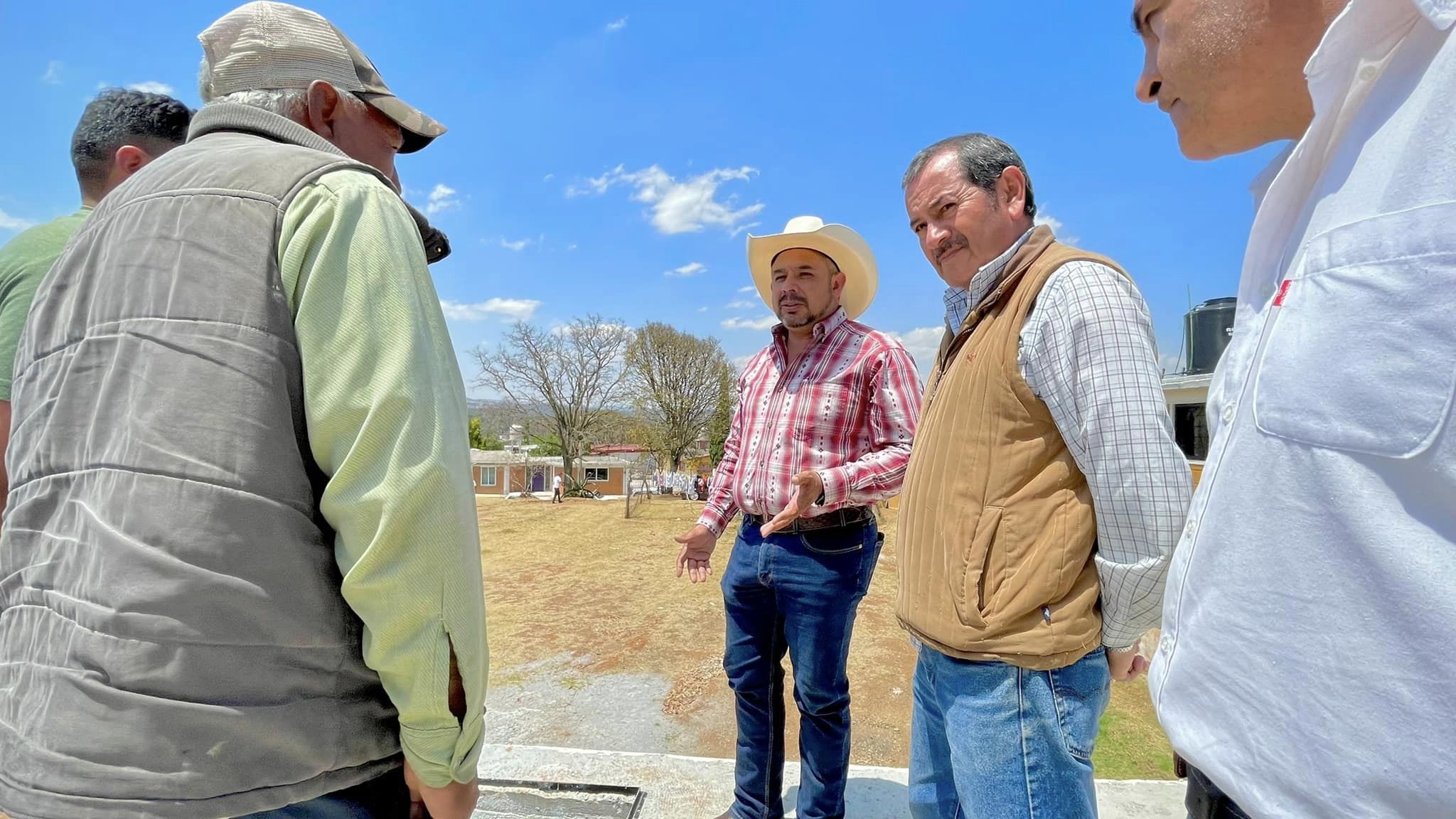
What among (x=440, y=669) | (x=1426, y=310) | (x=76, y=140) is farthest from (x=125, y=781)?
(x=76, y=140)

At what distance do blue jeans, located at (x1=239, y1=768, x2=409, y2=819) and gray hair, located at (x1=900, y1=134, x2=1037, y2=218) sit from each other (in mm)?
1949

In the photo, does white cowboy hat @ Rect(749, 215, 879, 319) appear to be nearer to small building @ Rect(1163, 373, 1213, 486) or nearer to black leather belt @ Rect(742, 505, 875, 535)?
black leather belt @ Rect(742, 505, 875, 535)

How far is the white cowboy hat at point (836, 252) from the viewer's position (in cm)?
291

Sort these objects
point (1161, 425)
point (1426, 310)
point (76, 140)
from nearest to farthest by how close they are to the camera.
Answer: point (1426, 310) < point (1161, 425) < point (76, 140)

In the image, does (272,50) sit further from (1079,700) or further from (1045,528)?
(1079,700)

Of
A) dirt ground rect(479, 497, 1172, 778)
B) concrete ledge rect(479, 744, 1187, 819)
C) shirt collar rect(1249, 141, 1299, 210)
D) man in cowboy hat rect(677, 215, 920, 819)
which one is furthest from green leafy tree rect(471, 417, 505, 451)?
shirt collar rect(1249, 141, 1299, 210)

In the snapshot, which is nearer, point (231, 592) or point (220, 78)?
point (231, 592)

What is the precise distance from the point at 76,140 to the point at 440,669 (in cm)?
265

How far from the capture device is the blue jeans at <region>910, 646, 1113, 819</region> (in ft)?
4.80

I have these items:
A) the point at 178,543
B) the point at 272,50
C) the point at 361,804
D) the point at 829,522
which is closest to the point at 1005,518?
the point at 829,522

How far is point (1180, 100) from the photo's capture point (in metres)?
1.02

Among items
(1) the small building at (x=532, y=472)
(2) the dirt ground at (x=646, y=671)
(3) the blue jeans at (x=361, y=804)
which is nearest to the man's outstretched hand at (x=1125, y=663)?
(3) the blue jeans at (x=361, y=804)

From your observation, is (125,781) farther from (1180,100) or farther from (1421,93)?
(1180,100)

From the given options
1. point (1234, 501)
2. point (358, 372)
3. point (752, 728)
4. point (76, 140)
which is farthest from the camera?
point (752, 728)
